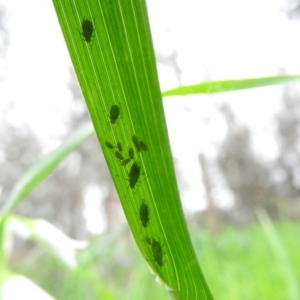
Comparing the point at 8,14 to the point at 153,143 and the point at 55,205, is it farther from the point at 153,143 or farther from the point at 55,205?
the point at 153,143

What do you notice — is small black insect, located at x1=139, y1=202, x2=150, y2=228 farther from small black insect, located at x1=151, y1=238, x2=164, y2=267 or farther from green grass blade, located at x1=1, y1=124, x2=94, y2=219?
green grass blade, located at x1=1, y1=124, x2=94, y2=219

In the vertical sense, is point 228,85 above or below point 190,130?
above

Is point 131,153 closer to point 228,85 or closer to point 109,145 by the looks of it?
point 109,145

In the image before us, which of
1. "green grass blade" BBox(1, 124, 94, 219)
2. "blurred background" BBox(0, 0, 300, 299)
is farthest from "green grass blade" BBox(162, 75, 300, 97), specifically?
"blurred background" BBox(0, 0, 300, 299)

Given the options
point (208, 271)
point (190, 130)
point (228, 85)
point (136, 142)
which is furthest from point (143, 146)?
point (190, 130)

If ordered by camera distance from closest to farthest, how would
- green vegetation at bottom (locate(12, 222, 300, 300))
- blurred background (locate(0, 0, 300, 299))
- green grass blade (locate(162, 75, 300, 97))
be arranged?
green grass blade (locate(162, 75, 300, 97)), green vegetation at bottom (locate(12, 222, 300, 300)), blurred background (locate(0, 0, 300, 299))

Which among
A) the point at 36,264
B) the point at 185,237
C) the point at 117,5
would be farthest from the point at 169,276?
the point at 36,264
